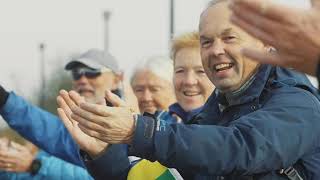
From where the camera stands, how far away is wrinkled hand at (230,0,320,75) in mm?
2346

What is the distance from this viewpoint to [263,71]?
3701 millimetres

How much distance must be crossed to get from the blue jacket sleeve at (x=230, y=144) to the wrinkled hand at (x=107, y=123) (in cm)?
4

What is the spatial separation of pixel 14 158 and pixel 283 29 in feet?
14.3

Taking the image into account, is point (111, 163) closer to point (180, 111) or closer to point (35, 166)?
point (180, 111)

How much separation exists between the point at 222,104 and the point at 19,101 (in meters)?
2.96

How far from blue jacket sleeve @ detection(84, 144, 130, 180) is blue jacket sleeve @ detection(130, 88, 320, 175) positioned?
0.68m

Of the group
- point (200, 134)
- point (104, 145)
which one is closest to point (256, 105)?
point (200, 134)

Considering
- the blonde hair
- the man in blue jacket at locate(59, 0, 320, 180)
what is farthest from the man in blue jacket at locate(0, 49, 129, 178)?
the man in blue jacket at locate(59, 0, 320, 180)

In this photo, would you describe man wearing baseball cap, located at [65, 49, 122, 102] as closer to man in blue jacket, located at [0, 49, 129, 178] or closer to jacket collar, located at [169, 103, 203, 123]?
man in blue jacket, located at [0, 49, 129, 178]

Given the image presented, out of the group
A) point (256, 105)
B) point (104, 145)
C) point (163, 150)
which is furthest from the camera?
point (104, 145)

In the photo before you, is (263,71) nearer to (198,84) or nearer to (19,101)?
(198,84)

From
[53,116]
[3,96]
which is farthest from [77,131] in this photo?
[53,116]

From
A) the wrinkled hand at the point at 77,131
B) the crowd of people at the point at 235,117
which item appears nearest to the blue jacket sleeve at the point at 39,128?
the crowd of people at the point at 235,117

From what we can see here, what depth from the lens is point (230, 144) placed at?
327cm
